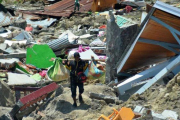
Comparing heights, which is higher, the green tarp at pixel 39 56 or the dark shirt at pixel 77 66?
the dark shirt at pixel 77 66

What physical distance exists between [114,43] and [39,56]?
150 inches

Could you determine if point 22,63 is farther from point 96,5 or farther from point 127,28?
point 96,5

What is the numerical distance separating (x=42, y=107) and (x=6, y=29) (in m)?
10.3

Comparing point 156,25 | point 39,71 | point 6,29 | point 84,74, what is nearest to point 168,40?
point 156,25

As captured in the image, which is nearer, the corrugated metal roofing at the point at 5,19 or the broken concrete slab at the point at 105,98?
the broken concrete slab at the point at 105,98

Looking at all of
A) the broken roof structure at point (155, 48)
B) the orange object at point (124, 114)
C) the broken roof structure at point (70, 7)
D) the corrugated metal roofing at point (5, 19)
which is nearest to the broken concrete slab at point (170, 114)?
the orange object at point (124, 114)

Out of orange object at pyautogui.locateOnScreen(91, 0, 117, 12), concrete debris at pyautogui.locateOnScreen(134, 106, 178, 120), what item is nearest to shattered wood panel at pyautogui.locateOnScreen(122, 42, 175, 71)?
concrete debris at pyautogui.locateOnScreen(134, 106, 178, 120)

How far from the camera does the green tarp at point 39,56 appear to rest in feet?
44.8

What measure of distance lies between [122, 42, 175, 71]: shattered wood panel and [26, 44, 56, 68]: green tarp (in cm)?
379

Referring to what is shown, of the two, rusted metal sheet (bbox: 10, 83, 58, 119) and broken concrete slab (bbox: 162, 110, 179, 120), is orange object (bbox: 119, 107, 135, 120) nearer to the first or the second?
broken concrete slab (bbox: 162, 110, 179, 120)

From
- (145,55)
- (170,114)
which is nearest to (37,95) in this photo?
(145,55)

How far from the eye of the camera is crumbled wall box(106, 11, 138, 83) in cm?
1073

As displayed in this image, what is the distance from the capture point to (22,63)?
13617 mm

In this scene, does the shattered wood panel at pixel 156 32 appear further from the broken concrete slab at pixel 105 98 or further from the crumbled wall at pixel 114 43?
the broken concrete slab at pixel 105 98
